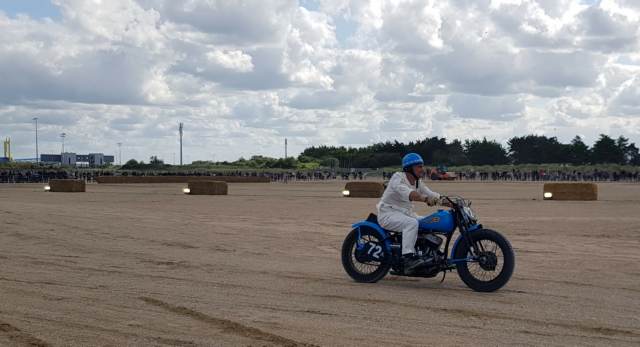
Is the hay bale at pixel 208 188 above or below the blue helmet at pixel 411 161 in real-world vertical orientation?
below

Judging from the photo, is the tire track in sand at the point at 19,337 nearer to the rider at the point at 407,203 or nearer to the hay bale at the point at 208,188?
the rider at the point at 407,203

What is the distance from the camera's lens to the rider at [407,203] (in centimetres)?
925

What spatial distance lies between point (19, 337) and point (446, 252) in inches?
194

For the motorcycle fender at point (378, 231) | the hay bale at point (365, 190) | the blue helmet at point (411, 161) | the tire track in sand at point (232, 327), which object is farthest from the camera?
the hay bale at point (365, 190)

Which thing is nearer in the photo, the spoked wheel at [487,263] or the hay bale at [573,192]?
the spoked wheel at [487,263]

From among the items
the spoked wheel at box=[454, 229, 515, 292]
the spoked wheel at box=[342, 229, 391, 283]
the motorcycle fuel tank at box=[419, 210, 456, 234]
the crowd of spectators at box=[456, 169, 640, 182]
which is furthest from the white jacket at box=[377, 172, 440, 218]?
the crowd of spectators at box=[456, 169, 640, 182]

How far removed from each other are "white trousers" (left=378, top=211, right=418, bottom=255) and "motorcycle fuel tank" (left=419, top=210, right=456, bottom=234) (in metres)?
0.18

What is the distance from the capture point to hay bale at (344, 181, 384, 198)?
36.8 metres

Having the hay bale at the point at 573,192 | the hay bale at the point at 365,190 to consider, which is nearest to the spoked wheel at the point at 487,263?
the hay bale at the point at 573,192

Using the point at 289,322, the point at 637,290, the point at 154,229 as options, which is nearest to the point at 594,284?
the point at 637,290

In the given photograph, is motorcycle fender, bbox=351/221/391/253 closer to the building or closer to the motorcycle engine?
the motorcycle engine

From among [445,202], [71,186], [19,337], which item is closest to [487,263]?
[445,202]

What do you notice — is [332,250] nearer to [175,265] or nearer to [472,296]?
[175,265]

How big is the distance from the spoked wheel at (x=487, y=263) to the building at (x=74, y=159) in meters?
145
